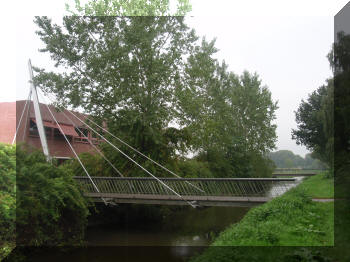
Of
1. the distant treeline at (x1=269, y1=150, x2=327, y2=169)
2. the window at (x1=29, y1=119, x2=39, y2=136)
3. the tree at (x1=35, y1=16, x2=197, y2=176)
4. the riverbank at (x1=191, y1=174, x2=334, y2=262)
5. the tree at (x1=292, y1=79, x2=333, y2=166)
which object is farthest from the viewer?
the distant treeline at (x1=269, y1=150, x2=327, y2=169)

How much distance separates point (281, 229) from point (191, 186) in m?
5.50

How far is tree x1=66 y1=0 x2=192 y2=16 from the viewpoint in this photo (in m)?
16.2

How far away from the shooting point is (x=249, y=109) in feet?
94.3

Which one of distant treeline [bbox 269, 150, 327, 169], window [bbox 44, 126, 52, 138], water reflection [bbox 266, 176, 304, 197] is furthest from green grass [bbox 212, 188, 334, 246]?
distant treeline [bbox 269, 150, 327, 169]

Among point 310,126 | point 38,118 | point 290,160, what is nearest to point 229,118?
point 310,126

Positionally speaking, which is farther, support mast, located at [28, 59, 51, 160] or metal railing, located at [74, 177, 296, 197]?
support mast, located at [28, 59, 51, 160]

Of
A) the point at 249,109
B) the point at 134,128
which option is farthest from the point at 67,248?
the point at 249,109

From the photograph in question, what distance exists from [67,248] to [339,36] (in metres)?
11.6

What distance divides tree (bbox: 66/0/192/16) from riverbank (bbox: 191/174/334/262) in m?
11.0

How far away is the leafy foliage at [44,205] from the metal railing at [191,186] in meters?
1.13

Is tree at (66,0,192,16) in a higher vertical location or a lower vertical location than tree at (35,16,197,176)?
higher

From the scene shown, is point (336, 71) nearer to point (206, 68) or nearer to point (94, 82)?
point (206, 68)

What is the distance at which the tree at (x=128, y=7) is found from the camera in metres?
16.2

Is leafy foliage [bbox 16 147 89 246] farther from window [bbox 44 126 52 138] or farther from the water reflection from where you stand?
window [bbox 44 126 52 138]
